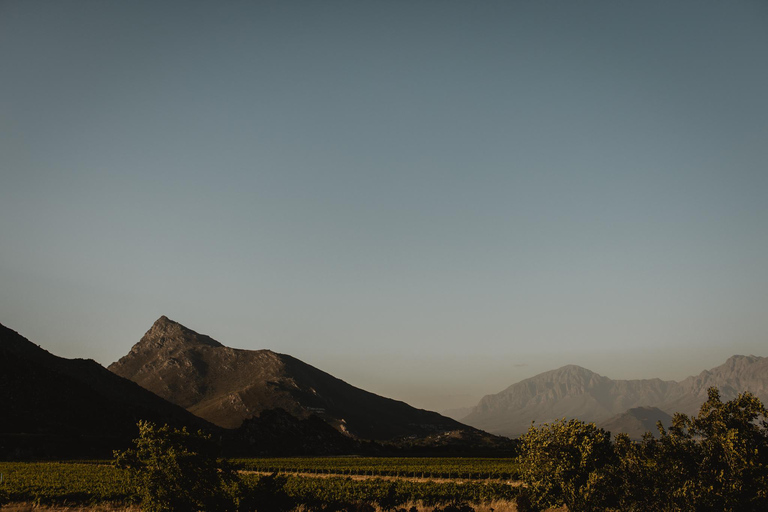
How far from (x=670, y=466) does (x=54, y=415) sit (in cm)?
13411

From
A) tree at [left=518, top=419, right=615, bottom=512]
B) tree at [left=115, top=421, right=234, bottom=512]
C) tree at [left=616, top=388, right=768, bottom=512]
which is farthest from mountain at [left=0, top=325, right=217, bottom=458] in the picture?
tree at [left=616, top=388, right=768, bottom=512]

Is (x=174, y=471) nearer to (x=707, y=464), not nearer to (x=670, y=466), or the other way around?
(x=670, y=466)

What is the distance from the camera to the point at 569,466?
28562mm

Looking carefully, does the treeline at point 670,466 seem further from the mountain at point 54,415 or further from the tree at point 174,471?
the mountain at point 54,415

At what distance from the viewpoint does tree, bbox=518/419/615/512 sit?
27.3m

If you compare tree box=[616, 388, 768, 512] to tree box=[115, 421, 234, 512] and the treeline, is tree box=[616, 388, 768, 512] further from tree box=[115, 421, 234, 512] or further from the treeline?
tree box=[115, 421, 234, 512]

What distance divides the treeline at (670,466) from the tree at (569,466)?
0.17 feet

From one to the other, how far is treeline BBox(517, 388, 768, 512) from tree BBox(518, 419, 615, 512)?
0.17 ft

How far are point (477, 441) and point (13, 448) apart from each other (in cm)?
12811

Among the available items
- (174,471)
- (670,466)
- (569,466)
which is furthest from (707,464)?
(174,471)

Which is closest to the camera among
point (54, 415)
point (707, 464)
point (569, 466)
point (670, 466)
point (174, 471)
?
point (707, 464)

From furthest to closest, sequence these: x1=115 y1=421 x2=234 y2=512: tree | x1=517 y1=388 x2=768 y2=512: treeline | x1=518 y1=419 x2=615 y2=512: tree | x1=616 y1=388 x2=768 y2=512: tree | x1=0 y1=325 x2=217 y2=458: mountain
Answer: x1=0 y1=325 x2=217 y2=458: mountain → x1=518 y1=419 x2=615 y2=512: tree → x1=115 y1=421 x2=234 y2=512: tree → x1=517 y1=388 x2=768 y2=512: treeline → x1=616 y1=388 x2=768 y2=512: tree

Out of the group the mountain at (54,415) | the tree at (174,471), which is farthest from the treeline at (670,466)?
the mountain at (54,415)

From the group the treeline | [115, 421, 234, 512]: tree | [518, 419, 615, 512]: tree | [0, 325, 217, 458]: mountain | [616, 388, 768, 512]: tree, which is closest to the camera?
[616, 388, 768, 512]: tree
